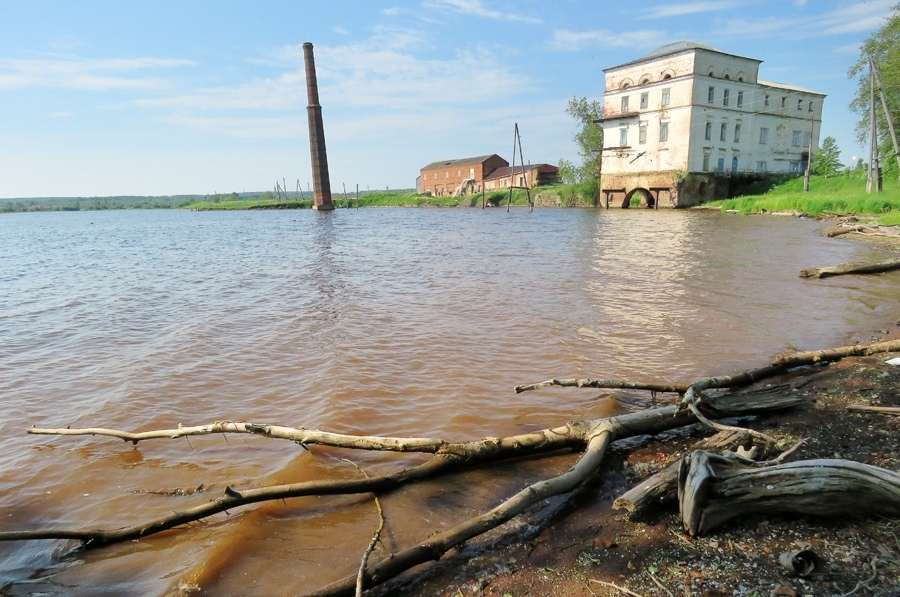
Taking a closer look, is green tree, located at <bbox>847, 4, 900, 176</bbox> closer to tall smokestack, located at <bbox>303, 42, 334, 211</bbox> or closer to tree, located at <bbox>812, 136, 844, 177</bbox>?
tree, located at <bbox>812, 136, 844, 177</bbox>

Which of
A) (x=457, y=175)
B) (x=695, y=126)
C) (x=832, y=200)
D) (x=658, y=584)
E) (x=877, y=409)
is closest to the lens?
(x=658, y=584)

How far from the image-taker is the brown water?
3418mm

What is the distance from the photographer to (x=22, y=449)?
4973mm

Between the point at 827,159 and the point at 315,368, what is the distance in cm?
7468

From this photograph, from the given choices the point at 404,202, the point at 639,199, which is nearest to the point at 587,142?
the point at 639,199

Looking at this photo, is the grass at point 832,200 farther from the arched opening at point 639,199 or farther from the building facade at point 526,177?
→ the building facade at point 526,177

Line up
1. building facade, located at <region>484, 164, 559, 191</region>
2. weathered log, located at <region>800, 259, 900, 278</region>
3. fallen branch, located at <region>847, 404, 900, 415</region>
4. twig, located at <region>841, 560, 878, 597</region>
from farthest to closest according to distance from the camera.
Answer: building facade, located at <region>484, 164, 559, 191</region> → weathered log, located at <region>800, 259, 900, 278</region> → fallen branch, located at <region>847, 404, 900, 415</region> → twig, located at <region>841, 560, 878, 597</region>

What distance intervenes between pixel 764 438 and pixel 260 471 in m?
4.17

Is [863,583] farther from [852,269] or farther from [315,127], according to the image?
[315,127]

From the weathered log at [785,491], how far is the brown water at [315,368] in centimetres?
135

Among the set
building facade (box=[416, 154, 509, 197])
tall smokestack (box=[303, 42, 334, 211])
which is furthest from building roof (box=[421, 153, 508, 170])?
tall smokestack (box=[303, 42, 334, 211])

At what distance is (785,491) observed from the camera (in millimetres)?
2865

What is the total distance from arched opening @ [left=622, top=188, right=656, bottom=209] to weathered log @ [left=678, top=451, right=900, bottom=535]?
171 feet

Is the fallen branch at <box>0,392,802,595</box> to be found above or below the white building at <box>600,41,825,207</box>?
below
